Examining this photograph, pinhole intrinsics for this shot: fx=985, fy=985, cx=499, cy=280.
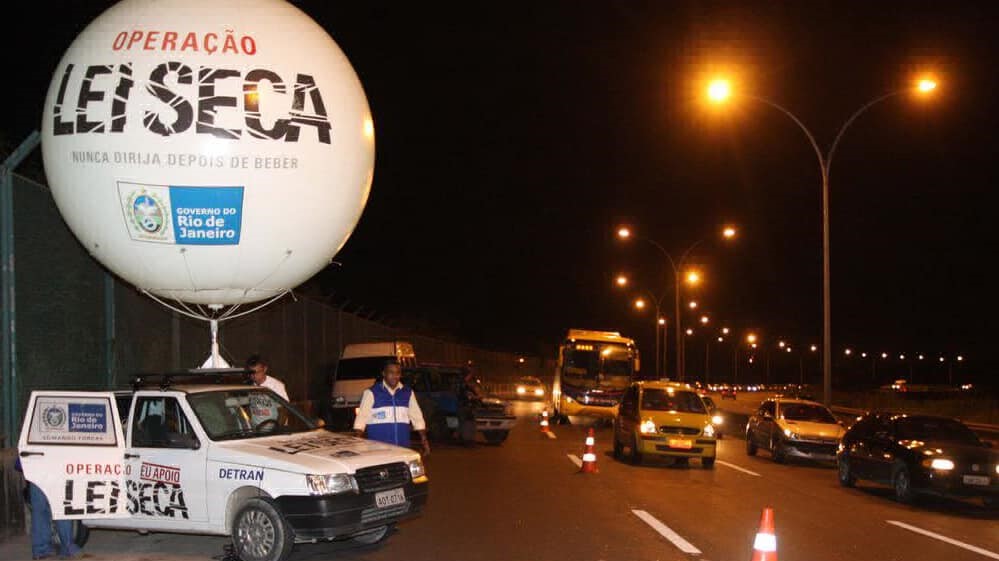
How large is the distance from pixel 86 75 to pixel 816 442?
56.0 ft

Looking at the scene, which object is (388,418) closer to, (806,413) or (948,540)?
(948,540)

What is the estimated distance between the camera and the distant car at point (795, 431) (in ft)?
70.8

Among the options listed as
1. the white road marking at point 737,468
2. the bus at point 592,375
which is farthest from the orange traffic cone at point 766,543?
the bus at point 592,375

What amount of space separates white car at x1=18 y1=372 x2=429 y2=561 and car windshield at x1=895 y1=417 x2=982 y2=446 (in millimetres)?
10033

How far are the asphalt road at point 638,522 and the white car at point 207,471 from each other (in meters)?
0.72

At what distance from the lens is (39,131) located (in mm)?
10961

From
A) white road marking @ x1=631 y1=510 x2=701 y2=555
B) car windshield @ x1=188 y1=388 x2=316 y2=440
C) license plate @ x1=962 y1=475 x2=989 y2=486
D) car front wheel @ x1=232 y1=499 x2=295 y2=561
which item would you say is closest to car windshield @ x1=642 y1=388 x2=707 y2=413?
license plate @ x1=962 y1=475 x2=989 y2=486

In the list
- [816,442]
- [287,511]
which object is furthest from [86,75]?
[816,442]

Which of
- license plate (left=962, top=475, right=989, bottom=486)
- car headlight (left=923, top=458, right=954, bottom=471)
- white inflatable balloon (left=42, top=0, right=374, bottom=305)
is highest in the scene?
white inflatable balloon (left=42, top=0, right=374, bottom=305)

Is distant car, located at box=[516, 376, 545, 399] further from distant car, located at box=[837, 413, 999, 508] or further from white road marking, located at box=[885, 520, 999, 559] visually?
white road marking, located at box=[885, 520, 999, 559]

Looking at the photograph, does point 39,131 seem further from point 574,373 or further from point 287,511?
point 574,373

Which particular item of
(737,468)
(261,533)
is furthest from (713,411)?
(261,533)

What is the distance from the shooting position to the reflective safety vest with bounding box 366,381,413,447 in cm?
1211

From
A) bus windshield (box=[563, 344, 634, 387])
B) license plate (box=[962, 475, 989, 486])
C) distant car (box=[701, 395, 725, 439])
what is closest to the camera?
license plate (box=[962, 475, 989, 486])
